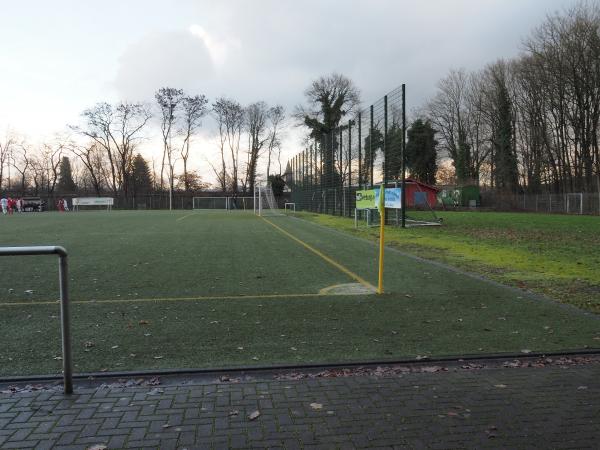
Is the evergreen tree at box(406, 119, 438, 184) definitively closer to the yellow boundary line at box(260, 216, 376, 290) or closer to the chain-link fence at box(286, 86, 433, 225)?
the chain-link fence at box(286, 86, 433, 225)

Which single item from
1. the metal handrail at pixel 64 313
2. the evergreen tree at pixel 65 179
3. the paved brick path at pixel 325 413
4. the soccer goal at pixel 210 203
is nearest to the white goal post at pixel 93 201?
the soccer goal at pixel 210 203

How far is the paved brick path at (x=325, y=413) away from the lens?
324 centimetres

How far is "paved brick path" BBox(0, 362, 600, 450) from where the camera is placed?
324 cm

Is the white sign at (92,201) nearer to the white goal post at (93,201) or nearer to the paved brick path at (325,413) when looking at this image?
the white goal post at (93,201)

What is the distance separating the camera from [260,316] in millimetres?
6570

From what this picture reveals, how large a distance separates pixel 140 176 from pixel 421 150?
45565 mm

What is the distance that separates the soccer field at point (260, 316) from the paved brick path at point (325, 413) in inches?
25.5

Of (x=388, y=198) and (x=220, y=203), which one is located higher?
(x=220, y=203)

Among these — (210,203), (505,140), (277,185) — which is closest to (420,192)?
(505,140)

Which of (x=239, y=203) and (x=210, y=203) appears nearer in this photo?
(x=210, y=203)

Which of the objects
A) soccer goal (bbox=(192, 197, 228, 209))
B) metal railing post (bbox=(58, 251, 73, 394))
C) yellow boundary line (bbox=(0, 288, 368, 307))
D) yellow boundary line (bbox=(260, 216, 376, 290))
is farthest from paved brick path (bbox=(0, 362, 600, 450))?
soccer goal (bbox=(192, 197, 228, 209))

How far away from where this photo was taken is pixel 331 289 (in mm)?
8422

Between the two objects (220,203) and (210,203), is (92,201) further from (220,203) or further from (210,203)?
(220,203)

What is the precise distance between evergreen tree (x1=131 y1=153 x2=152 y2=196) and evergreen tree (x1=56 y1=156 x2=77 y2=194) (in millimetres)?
10526
